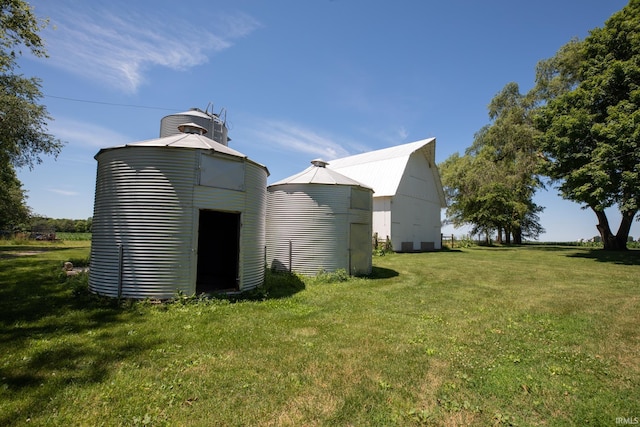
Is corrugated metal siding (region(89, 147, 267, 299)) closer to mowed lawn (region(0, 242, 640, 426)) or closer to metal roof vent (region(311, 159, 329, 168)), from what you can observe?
mowed lawn (region(0, 242, 640, 426))

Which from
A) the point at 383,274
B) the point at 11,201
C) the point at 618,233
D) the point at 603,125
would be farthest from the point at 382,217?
the point at 11,201

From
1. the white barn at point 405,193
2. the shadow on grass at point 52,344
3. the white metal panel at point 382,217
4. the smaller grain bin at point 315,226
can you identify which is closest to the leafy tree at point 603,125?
the white barn at point 405,193

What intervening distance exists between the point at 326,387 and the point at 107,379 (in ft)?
10.7

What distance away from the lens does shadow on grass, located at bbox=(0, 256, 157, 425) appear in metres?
4.26

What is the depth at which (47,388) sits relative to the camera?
14.3 feet

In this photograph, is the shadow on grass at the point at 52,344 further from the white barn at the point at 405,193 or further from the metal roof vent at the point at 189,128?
the white barn at the point at 405,193

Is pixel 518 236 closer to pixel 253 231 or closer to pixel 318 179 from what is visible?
pixel 318 179

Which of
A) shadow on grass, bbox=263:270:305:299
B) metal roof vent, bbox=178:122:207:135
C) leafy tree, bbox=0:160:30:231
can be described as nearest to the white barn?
shadow on grass, bbox=263:270:305:299

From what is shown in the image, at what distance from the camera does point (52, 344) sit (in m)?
5.81

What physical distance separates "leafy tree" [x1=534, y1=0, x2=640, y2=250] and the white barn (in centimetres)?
1017

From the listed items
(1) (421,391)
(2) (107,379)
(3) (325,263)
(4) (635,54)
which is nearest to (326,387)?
(1) (421,391)

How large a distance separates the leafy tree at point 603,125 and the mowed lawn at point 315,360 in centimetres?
1408

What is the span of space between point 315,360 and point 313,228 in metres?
8.44

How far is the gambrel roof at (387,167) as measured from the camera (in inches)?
1121
